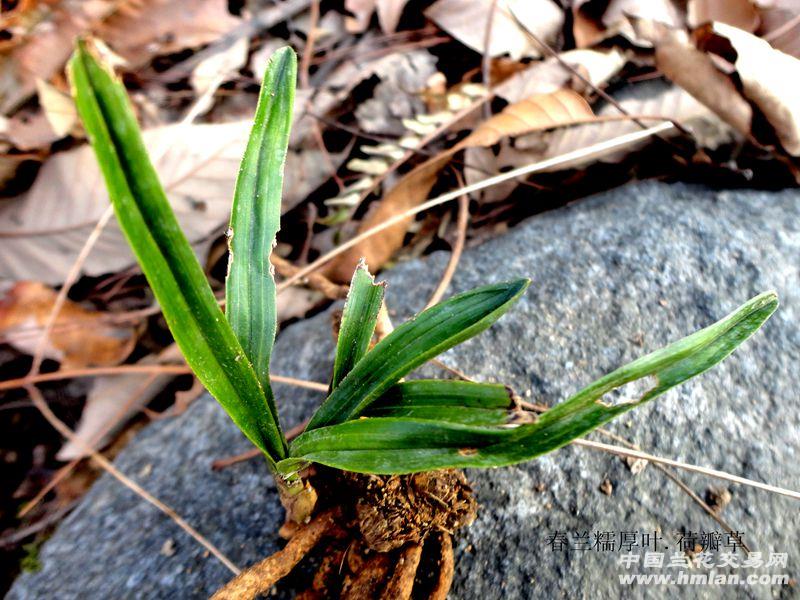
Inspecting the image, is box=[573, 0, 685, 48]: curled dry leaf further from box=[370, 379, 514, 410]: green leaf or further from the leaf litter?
box=[370, 379, 514, 410]: green leaf

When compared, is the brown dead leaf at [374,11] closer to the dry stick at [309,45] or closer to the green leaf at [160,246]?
the dry stick at [309,45]

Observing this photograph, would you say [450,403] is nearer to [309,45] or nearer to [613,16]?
[613,16]

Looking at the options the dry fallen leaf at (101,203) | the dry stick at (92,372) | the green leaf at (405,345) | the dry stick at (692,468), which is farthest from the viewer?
the dry fallen leaf at (101,203)

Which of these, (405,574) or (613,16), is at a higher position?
(613,16)

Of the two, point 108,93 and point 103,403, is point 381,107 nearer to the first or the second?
point 103,403

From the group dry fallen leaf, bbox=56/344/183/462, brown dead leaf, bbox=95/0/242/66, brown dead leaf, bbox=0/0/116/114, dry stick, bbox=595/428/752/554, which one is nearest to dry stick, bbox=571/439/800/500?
dry stick, bbox=595/428/752/554

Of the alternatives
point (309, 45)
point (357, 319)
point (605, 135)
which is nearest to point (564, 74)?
point (605, 135)

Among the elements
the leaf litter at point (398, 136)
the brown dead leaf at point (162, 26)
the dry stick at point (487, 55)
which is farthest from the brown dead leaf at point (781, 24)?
the brown dead leaf at point (162, 26)
